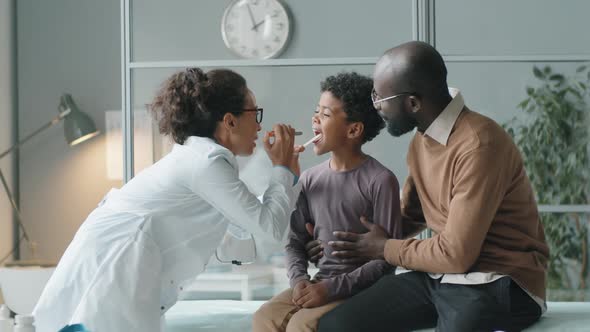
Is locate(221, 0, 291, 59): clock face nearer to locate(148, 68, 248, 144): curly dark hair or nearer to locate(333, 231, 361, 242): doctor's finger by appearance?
locate(148, 68, 248, 144): curly dark hair

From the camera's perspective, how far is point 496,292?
5.89ft

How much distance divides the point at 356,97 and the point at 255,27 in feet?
5.04

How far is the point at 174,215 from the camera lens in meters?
1.98

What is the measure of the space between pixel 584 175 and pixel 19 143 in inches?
124

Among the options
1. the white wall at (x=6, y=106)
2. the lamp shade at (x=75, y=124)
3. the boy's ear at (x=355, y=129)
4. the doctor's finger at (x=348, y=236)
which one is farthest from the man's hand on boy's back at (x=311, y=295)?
the white wall at (x=6, y=106)

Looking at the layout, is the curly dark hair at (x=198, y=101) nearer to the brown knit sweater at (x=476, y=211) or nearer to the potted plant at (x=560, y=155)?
the brown knit sweater at (x=476, y=211)

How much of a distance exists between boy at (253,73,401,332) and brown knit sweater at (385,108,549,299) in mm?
123

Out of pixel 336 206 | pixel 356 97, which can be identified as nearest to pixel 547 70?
pixel 356 97

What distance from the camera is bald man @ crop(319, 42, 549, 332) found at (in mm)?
1756

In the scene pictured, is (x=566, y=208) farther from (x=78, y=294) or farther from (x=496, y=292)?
(x=78, y=294)

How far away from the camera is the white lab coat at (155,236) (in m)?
1.87

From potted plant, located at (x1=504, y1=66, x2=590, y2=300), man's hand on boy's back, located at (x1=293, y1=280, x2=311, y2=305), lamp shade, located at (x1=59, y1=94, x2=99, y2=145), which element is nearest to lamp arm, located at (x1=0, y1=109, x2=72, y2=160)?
lamp shade, located at (x1=59, y1=94, x2=99, y2=145)

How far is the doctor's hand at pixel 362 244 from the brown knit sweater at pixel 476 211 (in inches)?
1.6

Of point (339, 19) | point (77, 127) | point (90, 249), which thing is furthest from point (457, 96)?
point (77, 127)
